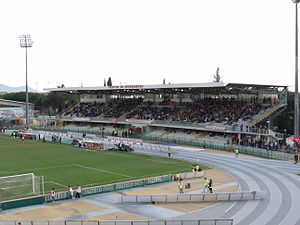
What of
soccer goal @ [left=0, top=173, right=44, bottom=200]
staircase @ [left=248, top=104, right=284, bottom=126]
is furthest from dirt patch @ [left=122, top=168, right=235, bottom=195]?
staircase @ [left=248, top=104, right=284, bottom=126]

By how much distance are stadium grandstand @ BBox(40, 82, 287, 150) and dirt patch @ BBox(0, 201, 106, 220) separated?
91.9 feet

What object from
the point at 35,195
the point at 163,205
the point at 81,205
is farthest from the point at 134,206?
the point at 35,195

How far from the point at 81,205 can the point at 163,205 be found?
202 inches

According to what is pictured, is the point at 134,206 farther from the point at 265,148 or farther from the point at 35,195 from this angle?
the point at 265,148

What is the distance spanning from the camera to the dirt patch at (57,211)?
21.4m

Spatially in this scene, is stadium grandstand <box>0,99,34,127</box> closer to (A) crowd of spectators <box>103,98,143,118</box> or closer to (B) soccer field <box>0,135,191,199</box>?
(A) crowd of spectators <box>103,98,143,118</box>

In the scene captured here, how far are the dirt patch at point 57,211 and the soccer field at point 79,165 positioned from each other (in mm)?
3949

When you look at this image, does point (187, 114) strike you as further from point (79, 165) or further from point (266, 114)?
point (79, 165)

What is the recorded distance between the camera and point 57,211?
891 inches

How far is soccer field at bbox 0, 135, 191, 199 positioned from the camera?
3178 centimetres

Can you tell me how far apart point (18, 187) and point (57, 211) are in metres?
4.58

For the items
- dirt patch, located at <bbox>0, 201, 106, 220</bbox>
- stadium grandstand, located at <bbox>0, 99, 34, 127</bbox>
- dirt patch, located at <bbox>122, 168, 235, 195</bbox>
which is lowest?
dirt patch, located at <bbox>0, 201, 106, 220</bbox>

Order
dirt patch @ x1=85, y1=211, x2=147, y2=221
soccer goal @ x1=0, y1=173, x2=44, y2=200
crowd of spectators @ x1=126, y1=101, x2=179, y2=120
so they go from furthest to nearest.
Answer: crowd of spectators @ x1=126, y1=101, x2=179, y2=120, soccer goal @ x1=0, y1=173, x2=44, y2=200, dirt patch @ x1=85, y1=211, x2=147, y2=221

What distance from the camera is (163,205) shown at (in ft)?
77.3
